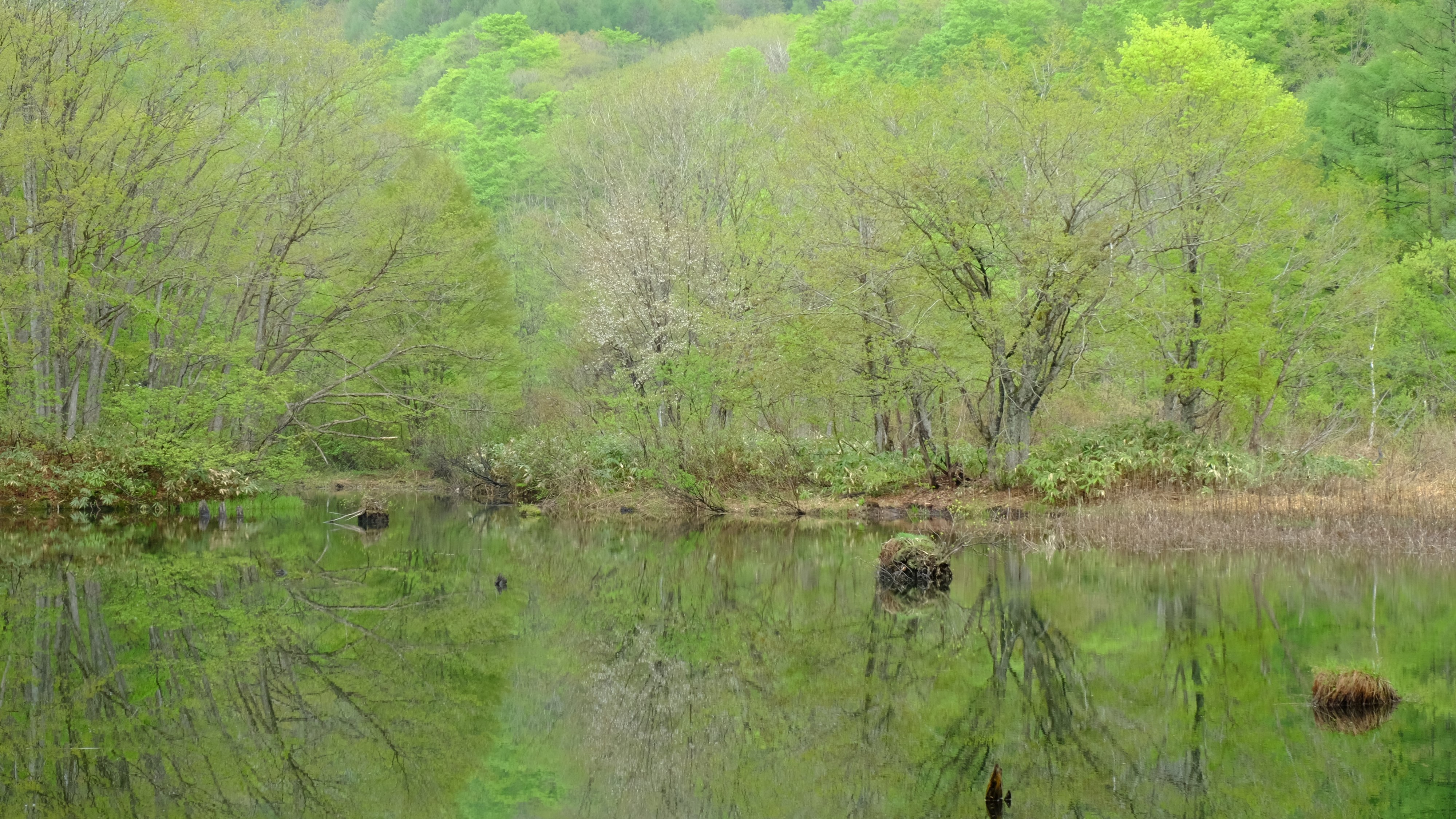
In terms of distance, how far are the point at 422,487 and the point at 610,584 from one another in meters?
19.4

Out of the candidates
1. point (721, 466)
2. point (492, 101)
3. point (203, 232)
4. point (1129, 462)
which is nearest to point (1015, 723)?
point (1129, 462)

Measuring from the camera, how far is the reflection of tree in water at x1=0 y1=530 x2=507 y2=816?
7.02 m

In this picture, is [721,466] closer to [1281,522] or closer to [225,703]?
[1281,522]

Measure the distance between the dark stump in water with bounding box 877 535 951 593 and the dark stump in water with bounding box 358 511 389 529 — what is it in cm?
1252

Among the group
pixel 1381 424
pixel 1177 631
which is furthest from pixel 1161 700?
pixel 1381 424

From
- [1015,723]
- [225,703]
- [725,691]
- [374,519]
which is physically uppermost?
[225,703]

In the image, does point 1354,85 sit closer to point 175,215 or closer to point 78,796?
point 175,215

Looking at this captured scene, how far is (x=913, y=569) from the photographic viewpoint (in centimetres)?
1437

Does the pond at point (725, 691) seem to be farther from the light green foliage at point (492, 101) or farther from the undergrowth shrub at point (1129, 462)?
the light green foliage at point (492, 101)

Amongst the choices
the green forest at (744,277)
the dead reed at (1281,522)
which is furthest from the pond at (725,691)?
the green forest at (744,277)

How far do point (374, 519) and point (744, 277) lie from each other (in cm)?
1055

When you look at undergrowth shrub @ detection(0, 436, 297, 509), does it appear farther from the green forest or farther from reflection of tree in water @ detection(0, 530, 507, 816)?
reflection of tree in water @ detection(0, 530, 507, 816)

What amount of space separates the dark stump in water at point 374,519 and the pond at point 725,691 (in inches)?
282

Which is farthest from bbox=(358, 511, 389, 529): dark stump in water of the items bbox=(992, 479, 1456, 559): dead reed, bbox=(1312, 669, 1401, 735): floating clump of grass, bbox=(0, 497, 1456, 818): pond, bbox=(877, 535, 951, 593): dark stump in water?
bbox=(1312, 669, 1401, 735): floating clump of grass
